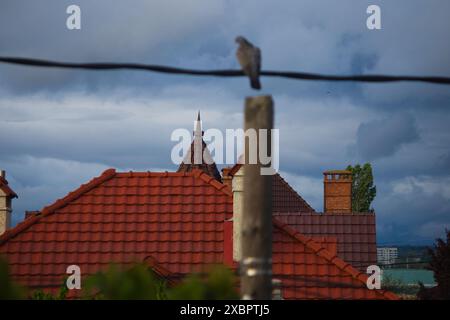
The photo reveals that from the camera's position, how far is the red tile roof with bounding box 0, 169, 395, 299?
13.4m

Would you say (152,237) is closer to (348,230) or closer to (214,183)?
(214,183)

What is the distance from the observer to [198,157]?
112 ft

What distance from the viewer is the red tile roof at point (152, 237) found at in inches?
528

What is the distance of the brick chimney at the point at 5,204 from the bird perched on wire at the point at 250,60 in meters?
11.5

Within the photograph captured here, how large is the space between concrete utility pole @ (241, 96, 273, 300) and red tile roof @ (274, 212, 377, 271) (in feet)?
51.4

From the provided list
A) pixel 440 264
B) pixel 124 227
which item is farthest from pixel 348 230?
pixel 124 227

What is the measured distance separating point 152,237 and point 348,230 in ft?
29.3

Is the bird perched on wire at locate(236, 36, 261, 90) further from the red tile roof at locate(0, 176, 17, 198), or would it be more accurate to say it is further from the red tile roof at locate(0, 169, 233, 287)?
the red tile roof at locate(0, 176, 17, 198)

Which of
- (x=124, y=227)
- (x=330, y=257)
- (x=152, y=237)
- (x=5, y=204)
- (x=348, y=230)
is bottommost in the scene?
(x=330, y=257)

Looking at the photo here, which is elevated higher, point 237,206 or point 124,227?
point 237,206

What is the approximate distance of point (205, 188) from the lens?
49.6 feet
